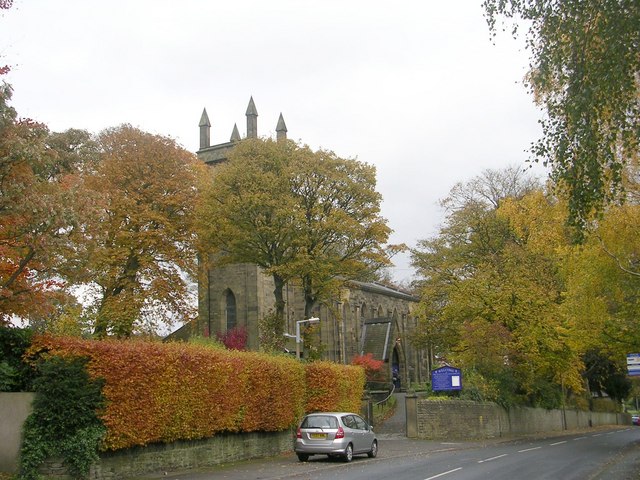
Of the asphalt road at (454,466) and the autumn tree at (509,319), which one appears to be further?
the autumn tree at (509,319)

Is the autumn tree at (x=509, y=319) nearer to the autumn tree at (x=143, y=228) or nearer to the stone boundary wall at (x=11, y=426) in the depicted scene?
the autumn tree at (x=143, y=228)

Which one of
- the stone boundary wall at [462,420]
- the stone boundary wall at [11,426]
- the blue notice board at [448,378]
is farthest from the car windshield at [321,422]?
Answer: the blue notice board at [448,378]

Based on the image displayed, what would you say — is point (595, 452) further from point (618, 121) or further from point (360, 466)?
point (618, 121)

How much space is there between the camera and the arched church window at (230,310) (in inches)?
1930

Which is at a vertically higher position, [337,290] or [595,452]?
[337,290]

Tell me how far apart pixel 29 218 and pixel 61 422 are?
457 cm

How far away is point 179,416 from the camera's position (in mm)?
18719

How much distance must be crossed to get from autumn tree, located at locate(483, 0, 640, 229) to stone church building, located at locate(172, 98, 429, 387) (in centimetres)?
2722

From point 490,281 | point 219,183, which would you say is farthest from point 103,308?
point 490,281

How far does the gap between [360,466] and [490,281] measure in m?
18.4

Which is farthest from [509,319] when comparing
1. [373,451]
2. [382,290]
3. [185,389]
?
[382,290]

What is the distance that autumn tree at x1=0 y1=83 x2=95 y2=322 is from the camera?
1470cm

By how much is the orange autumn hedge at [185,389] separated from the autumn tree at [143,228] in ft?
36.6

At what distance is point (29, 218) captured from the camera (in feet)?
49.3
